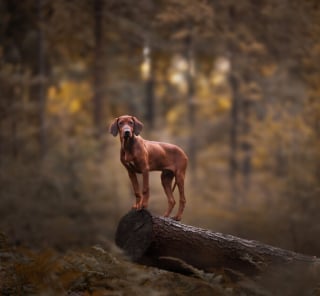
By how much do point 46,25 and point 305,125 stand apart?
9062 mm

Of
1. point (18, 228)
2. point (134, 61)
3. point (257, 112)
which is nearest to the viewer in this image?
point (18, 228)

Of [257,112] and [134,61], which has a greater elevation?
[134,61]

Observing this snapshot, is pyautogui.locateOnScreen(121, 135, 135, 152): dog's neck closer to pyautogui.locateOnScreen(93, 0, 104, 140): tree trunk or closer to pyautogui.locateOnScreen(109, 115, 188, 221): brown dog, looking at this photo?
pyautogui.locateOnScreen(109, 115, 188, 221): brown dog

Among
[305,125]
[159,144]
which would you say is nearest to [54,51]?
[305,125]

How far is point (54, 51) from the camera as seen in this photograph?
21.6 meters

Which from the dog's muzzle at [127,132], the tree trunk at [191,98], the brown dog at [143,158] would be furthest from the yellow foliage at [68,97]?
the dog's muzzle at [127,132]

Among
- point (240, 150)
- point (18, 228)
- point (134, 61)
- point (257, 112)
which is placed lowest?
point (18, 228)

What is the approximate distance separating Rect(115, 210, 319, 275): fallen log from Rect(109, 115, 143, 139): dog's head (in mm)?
977

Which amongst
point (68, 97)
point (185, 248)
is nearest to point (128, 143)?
point (185, 248)

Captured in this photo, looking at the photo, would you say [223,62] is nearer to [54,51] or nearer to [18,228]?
[54,51]

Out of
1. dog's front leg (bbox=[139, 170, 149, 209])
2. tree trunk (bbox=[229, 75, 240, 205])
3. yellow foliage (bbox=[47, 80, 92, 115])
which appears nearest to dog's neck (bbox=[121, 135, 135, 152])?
dog's front leg (bbox=[139, 170, 149, 209])

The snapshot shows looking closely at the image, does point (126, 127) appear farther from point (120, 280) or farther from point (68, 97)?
point (68, 97)

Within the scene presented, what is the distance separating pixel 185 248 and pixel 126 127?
162cm

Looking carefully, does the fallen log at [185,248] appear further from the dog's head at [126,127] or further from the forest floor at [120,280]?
the dog's head at [126,127]
